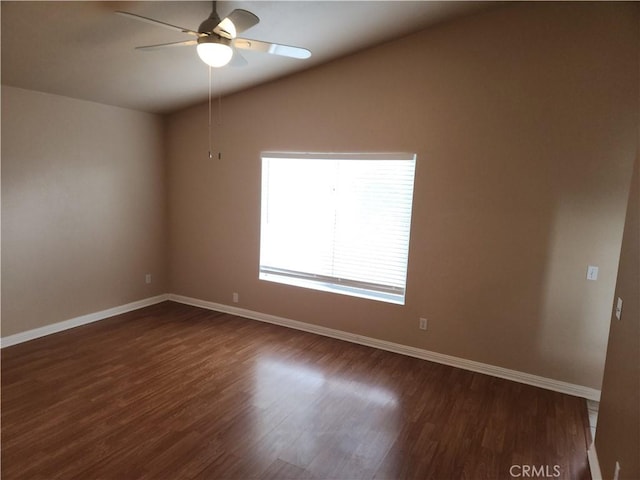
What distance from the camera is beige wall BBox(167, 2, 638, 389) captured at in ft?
9.70

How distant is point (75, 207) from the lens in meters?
4.11

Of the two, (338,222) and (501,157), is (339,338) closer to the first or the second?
(338,222)

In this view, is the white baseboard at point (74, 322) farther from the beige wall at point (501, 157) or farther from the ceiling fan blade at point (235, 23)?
the ceiling fan blade at point (235, 23)

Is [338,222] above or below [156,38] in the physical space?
below

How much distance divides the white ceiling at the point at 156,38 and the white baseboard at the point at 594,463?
338cm

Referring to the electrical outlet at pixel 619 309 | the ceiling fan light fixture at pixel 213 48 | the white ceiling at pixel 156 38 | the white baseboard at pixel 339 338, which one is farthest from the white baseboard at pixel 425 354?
the ceiling fan light fixture at pixel 213 48

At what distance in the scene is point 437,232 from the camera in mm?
3594

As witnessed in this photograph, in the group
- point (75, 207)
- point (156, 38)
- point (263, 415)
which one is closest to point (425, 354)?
point (263, 415)

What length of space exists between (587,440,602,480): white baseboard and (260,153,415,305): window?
1893mm

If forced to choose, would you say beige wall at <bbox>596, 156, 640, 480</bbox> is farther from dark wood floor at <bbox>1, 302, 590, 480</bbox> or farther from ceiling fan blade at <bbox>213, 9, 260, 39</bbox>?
ceiling fan blade at <bbox>213, 9, 260, 39</bbox>

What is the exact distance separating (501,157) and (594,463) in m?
2.32

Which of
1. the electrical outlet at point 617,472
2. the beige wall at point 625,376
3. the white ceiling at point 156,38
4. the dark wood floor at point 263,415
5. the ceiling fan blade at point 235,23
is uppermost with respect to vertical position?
the white ceiling at point 156,38

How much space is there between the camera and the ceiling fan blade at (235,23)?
2082 millimetres

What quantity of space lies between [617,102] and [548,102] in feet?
1.52
